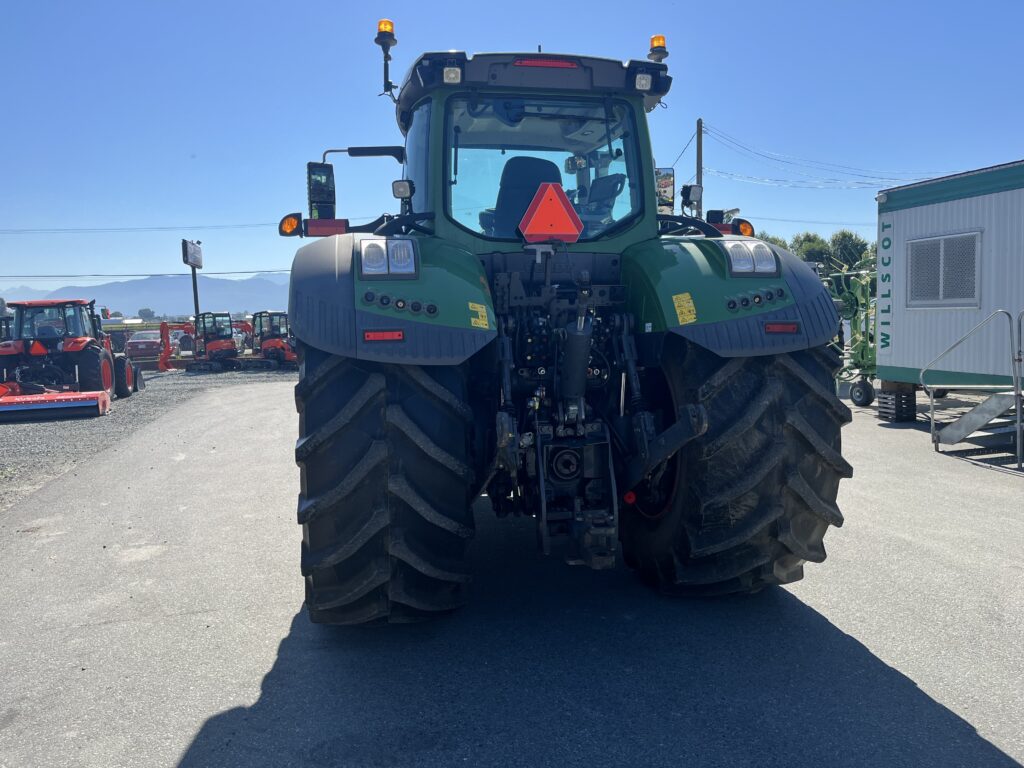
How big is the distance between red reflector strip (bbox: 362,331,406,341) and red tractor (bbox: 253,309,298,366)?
25.8 meters

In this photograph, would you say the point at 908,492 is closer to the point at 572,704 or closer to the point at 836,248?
the point at 572,704

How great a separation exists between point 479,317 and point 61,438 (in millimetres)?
11034

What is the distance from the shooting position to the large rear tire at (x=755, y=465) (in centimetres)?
362

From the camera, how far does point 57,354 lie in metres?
17.7

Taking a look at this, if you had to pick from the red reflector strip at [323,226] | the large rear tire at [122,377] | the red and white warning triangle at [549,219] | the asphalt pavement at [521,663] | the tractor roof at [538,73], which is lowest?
the asphalt pavement at [521,663]

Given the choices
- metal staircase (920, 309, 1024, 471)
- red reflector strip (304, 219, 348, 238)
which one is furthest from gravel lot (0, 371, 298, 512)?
metal staircase (920, 309, 1024, 471)

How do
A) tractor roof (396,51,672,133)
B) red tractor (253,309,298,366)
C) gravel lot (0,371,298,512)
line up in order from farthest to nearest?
red tractor (253,309,298,366) → gravel lot (0,371,298,512) → tractor roof (396,51,672,133)

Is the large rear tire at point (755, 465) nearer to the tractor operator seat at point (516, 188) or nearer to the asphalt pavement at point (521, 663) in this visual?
the asphalt pavement at point (521, 663)

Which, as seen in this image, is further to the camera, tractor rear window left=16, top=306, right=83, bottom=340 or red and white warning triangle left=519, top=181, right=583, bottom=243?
tractor rear window left=16, top=306, right=83, bottom=340

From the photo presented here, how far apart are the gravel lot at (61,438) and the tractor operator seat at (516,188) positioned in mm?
5750

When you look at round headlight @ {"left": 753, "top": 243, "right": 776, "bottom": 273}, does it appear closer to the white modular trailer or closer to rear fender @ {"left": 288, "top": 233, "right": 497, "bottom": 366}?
rear fender @ {"left": 288, "top": 233, "right": 497, "bottom": 366}

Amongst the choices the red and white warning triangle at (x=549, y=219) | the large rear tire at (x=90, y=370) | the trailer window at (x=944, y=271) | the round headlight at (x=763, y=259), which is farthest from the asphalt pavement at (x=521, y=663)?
the large rear tire at (x=90, y=370)

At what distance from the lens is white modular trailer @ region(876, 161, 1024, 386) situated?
31.7 feet

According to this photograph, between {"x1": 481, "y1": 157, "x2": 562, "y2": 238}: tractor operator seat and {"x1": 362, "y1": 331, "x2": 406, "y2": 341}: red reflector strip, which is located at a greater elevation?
{"x1": 481, "y1": 157, "x2": 562, "y2": 238}: tractor operator seat
